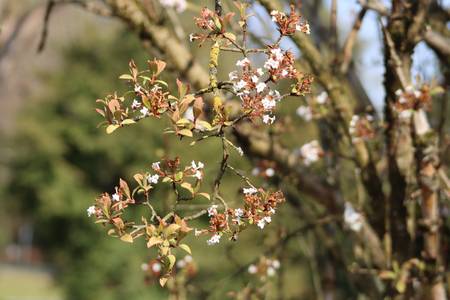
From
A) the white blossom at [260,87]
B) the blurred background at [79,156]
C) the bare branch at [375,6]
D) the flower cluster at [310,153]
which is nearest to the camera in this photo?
the white blossom at [260,87]

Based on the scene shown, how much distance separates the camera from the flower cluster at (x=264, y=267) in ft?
12.2

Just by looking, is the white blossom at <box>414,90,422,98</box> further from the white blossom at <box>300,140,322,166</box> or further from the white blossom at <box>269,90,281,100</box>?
the white blossom at <box>269,90,281,100</box>

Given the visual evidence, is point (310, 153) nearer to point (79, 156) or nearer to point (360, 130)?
point (360, 130)

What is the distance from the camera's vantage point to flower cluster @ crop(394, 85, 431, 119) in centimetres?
280

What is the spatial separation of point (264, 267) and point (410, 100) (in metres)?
1.45

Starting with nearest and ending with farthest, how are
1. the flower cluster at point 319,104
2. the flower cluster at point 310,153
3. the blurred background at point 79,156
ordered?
the flower cluster at point 319,104 → the flower cluster at point 310,153 → the blurred background at point 79,156

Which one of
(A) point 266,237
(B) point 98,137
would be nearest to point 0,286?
(B) point 98,137

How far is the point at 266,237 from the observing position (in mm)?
3986

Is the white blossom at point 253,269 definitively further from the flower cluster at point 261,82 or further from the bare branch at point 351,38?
the flower cluster at point 261,82

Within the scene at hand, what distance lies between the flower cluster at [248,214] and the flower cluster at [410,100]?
1270mm

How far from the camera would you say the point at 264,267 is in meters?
3.76

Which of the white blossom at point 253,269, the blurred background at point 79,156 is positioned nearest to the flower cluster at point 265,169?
the white blossom at point 253,269

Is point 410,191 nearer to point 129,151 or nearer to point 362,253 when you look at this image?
point 362,253

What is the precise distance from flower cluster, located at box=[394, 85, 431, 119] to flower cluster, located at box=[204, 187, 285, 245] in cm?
127
